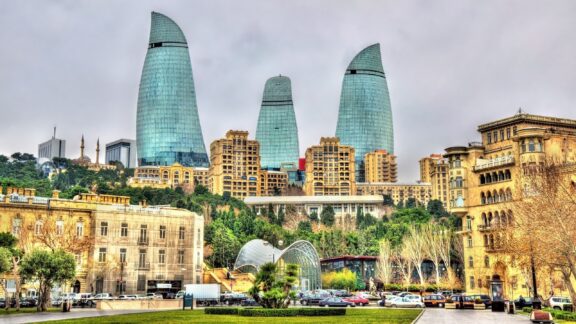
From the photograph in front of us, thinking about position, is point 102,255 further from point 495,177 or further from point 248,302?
point 495,177

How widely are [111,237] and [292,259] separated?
33.2 metres

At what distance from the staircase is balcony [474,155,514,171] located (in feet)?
116

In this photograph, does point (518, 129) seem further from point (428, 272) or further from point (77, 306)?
point (77, 306)

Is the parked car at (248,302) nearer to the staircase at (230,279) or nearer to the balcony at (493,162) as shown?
the staircase at (230,279)

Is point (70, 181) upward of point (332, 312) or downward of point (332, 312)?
upward

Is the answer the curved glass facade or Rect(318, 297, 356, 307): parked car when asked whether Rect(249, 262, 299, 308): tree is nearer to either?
Rect(318, 297, 356, 307): parked car

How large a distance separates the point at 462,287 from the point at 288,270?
55841 millimetres

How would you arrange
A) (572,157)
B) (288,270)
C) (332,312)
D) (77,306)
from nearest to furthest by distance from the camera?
(332,312), (288,270), (77,306), (572,157)

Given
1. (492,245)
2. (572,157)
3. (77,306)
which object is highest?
(572,157)

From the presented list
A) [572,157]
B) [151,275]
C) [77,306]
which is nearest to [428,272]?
[572,157]

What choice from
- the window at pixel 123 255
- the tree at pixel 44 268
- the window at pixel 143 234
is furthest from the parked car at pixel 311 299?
the tree at pixel 44 268

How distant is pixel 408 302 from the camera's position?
196 ft

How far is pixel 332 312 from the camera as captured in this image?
4678 centimetres

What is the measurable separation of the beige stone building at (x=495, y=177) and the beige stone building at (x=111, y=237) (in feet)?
124
